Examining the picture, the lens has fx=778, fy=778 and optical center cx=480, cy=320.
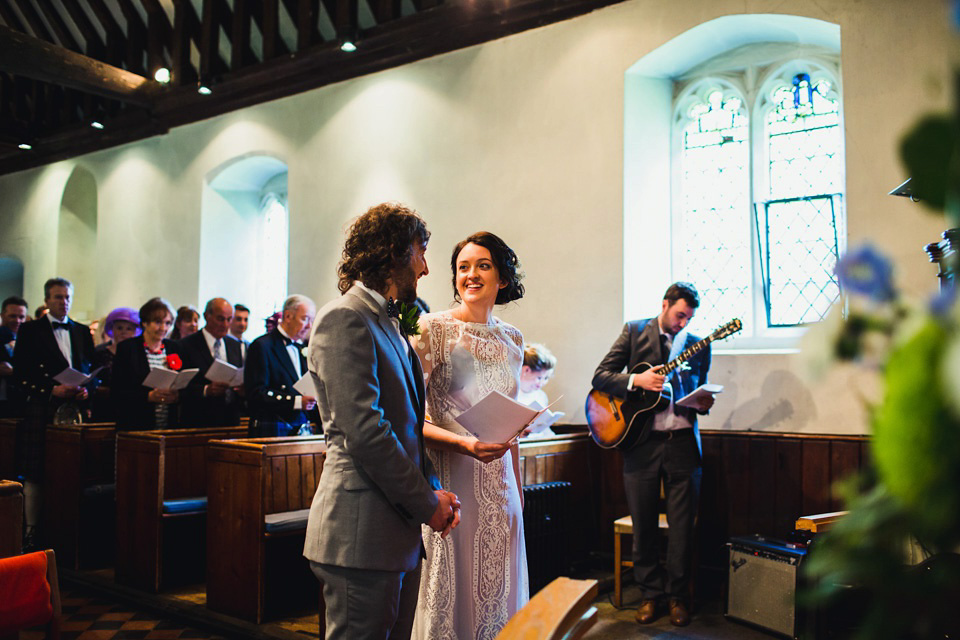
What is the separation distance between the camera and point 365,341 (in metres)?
1.92

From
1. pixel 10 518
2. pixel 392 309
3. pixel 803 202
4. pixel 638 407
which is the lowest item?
pixel 10 518

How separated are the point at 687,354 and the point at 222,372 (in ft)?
10.1

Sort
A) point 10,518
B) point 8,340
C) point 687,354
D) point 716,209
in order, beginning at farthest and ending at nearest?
point 8,340 → point 716,209 → point 687,354 → point 10,518

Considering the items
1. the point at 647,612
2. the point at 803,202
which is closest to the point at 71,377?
the point at 647,612

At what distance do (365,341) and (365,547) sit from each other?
501mm

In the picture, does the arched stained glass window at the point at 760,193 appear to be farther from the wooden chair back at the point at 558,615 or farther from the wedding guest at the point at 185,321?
the wooden chair back at the point at 558,615

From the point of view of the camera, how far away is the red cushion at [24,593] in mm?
2232

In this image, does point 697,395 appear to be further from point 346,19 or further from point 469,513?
point 346,19

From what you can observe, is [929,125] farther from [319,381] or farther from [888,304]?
[319,381]

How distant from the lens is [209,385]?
563 centimetres

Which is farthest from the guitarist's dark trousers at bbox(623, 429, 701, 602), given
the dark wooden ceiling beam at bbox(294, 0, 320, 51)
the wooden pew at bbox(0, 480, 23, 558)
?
the dark wooden ceiling beam at bbox(294, 0, 320, 51)

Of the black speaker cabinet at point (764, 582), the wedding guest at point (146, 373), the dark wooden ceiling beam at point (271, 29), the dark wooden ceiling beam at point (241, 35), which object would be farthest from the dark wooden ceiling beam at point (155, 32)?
the black speaker cabinet at point (764, 582)

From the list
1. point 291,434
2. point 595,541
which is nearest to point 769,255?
point 595,541

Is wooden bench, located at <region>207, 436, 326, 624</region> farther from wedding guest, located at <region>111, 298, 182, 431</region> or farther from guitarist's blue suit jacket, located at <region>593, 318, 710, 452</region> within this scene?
guitarist's blue suit jacket, located at <region>593, 318, 710, 452</region>
